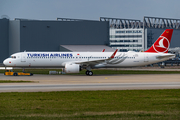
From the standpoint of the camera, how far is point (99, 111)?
477 inches

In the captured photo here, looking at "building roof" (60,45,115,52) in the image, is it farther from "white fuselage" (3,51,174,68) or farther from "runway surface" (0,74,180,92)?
"runway surface" (0,74,180,92)

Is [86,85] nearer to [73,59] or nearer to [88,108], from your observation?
[88,108]

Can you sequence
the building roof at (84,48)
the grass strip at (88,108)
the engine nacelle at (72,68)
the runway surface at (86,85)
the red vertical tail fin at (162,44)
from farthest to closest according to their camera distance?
the building roof at (84,48)
the red vertical tail fin at (162,44)
the engine nacelle at (72,68)
the runway surface at (86,85)
the grass strip at (88,108)

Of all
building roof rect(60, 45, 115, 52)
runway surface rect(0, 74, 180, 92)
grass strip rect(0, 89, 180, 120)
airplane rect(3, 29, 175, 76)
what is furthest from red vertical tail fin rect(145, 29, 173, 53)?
building roof rect(60, 45, 115, 52)

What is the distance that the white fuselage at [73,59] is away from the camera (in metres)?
39.4

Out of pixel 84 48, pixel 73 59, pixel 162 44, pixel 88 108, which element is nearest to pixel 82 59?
pixel 73 59

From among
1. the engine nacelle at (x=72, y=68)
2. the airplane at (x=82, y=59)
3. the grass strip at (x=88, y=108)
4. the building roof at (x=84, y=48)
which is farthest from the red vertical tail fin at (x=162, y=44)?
the building roof at (x=84, y=48)

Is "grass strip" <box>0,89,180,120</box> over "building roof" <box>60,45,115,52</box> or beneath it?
beneath

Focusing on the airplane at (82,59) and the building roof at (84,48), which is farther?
the building roof at (84,48)

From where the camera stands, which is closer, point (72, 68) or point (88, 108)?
point (88, 108)

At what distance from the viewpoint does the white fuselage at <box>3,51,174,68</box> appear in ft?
129

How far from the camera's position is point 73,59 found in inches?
1575

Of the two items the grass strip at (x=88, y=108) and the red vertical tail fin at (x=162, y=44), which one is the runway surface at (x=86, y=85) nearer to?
the grass strip at (x=88, y=108)

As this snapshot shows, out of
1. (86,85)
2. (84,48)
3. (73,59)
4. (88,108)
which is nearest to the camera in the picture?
(88,108)
